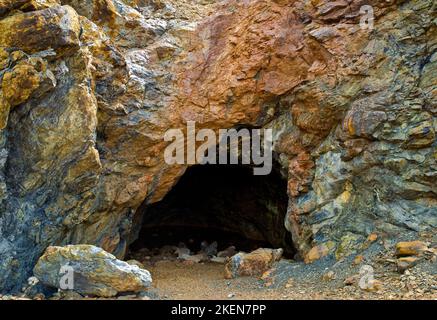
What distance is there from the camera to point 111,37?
11.1m

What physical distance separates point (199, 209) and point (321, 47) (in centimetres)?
1016

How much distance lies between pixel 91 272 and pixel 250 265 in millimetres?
4106

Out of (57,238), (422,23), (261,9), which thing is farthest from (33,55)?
(422,23)

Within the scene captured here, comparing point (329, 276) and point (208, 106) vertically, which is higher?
point (208, 106)

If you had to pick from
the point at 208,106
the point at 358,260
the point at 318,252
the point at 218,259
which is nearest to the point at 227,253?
the point at 218,259

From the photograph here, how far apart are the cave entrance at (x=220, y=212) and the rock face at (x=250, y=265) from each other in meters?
3.82

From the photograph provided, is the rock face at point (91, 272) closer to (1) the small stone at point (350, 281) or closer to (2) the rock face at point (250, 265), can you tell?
(2) the rock face at point (250, 265)

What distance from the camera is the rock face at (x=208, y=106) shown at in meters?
8.36

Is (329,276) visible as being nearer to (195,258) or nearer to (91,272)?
(91,272)

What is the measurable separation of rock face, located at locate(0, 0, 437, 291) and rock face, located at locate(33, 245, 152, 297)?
1040 millimetres

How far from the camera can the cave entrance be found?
1521 centimetres

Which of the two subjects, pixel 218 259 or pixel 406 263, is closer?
pixel 406 263

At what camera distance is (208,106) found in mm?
11297

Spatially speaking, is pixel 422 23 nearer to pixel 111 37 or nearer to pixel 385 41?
pixel 385 41
